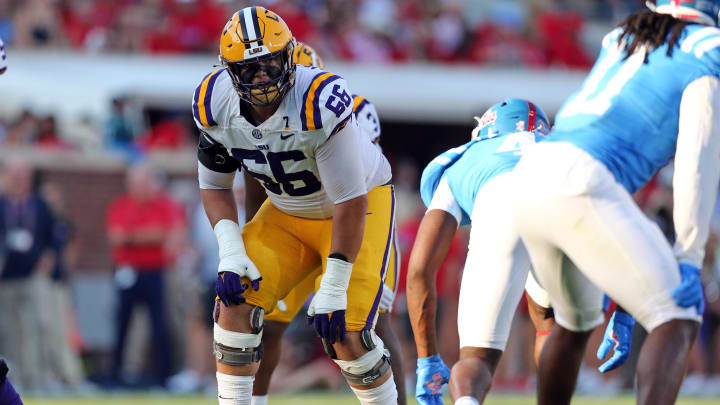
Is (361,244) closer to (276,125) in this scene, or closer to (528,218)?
(276,125)

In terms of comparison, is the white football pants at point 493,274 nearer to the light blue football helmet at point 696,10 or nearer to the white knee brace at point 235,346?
the light blue football helmet at point 696,10

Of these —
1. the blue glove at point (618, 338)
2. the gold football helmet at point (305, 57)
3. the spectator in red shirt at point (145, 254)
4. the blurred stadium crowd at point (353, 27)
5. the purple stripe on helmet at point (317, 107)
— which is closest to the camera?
the blue glove at point (618, 338)

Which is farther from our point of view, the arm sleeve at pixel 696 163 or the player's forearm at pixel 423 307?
the player's forearm at pixel 423 307

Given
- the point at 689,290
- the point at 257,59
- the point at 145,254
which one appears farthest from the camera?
the point at 145,254

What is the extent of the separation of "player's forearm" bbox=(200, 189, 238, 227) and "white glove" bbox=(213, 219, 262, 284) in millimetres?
47

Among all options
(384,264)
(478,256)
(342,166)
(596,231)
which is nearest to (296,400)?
(384,264)

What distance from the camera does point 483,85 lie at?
40.4 feet

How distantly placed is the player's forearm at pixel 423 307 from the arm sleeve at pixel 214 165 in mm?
917

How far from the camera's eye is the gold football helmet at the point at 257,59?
4.34m

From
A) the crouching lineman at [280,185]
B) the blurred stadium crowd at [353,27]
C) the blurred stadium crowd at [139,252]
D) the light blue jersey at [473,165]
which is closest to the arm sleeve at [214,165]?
the crouching lineman at [280,185]

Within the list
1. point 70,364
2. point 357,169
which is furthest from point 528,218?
point 70,364

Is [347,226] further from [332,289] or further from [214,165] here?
[214,165]

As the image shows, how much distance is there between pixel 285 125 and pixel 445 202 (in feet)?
2.51

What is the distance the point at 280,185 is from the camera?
4.71 m
